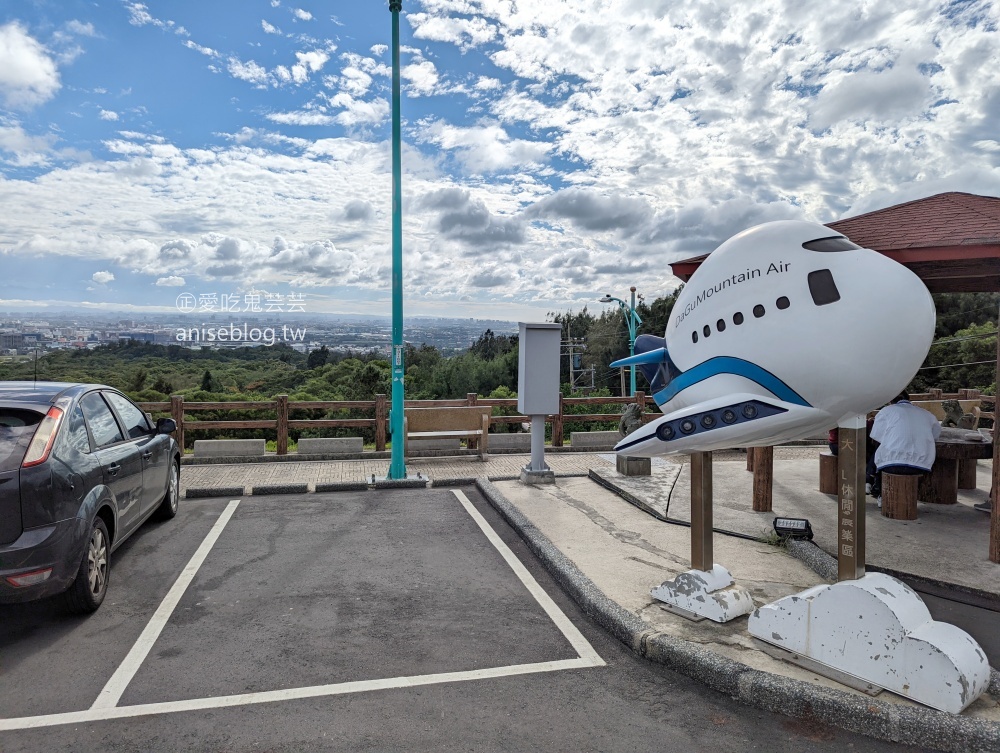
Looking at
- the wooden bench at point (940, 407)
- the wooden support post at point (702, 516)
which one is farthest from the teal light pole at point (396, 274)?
the wooden bench at point (940, 407)

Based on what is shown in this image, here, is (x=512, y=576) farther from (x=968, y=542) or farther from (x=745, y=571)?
(x=968, y=542)

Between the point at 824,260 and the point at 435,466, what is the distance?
8.23 m

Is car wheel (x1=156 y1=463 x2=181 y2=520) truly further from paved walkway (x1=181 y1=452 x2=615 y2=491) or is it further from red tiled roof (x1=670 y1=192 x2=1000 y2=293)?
red tiled roof (x1=670 y1=192 x2=1000 y2=293)

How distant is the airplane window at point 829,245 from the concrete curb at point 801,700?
236 cm

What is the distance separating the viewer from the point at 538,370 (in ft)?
29.9

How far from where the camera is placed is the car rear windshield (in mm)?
4199

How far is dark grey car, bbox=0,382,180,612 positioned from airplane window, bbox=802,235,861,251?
4.85 meters

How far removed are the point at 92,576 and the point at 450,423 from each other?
7.43 m

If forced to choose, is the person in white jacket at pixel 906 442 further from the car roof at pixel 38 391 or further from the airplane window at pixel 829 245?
the car roof at pixel 38 391

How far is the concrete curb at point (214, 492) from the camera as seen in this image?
8641 mm

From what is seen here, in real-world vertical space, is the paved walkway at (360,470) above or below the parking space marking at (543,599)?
above

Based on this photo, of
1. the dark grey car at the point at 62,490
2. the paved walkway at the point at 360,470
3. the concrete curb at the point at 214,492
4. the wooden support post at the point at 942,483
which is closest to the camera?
the dark grey car at the point at 62,490

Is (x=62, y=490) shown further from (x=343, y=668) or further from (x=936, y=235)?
(x=936, y=235)

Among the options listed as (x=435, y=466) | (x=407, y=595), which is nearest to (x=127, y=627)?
(x=407, y=595)
